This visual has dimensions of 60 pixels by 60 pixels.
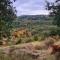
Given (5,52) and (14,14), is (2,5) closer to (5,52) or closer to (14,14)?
(14,14)

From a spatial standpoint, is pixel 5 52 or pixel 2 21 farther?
pixel 2 21

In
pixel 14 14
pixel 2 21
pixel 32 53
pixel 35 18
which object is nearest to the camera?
pixel 32 53

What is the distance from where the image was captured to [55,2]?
1150 inches

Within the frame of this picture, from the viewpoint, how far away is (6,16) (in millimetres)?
19359

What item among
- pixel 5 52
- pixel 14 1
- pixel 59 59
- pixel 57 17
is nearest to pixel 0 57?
pixel 5 52

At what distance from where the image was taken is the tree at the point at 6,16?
18.9m

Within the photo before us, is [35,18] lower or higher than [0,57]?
lower

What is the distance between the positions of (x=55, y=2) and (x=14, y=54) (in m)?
19.1

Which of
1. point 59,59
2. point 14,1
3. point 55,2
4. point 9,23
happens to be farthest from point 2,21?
point 55,2

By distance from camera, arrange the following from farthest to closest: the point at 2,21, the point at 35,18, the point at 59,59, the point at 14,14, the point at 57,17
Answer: the point at 35,18, the point at 57,17, the point at 14,14, the point at 2,21, the point at 59,59

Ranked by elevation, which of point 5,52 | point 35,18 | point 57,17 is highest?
point 5,52

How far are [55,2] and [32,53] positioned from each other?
18860 mm

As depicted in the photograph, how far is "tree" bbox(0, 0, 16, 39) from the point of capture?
746 inches

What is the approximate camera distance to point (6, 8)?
19.5m
